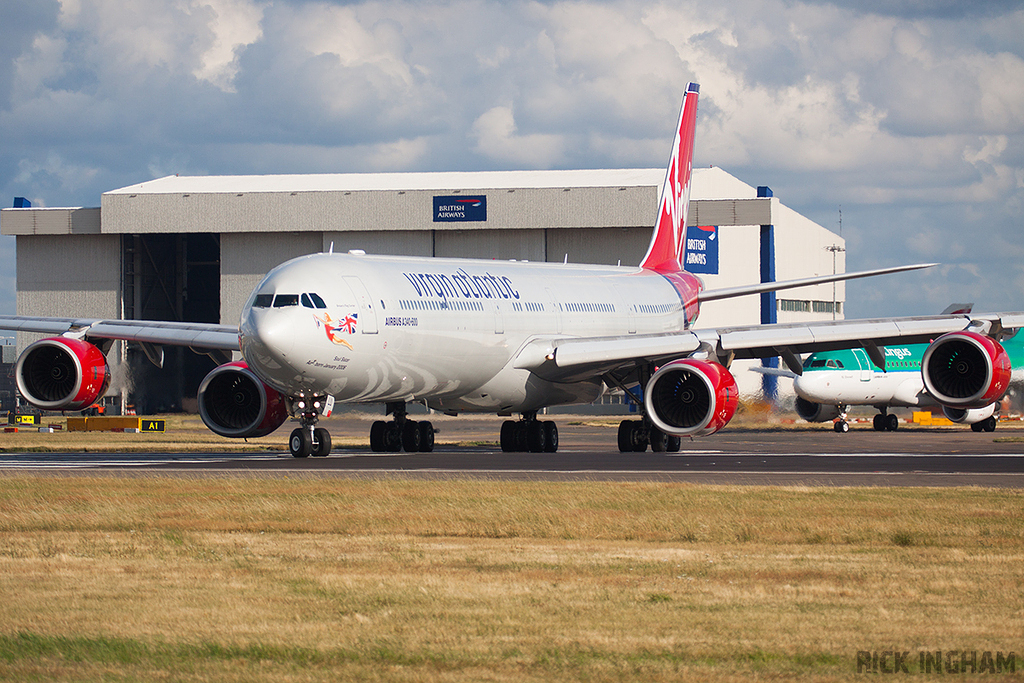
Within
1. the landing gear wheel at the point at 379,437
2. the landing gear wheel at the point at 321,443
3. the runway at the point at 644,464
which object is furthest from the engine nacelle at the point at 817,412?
the landing gear wheel at the point at 321,443

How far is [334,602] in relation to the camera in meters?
9.75

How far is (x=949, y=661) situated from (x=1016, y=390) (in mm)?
51175

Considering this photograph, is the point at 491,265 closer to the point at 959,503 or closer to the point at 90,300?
the point at 959,503

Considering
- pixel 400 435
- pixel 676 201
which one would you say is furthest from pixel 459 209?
pixel 400 435

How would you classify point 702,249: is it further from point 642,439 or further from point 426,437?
point 426,437

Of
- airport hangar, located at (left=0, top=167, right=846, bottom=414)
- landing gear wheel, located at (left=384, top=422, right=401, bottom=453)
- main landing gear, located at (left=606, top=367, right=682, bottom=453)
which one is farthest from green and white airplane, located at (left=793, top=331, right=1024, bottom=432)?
landing gear wheel, located at (left=384, top=422, right=401, bottom=453)

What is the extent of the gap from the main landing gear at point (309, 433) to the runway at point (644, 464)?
240 millimetres

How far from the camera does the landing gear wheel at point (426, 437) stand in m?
29.6

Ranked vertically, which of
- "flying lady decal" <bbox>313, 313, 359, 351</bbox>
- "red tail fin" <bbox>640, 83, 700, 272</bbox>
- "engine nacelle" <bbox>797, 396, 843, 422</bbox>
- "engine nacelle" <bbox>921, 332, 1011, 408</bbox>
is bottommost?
"engine nacelle" <bbox>797, 396, 843, 422</bbox>

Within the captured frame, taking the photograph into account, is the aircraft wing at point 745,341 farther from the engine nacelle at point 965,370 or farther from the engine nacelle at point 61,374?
the engine nacelle at point 61,374

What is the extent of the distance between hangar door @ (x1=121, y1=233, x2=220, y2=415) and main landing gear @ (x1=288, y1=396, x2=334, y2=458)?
4431 centimetres

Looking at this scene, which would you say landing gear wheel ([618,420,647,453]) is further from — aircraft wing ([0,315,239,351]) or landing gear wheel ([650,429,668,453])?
aircraft wing ([0,315,239,351])

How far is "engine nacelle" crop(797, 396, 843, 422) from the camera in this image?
168 feet

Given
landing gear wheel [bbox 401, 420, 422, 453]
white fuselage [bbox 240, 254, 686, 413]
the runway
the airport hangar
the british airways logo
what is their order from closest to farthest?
the runway, white fuselage [bbox 240, 254, 686, 413], the british airways logo, landing gear wheel [bbox 401, 420, 422, 453], the airport hangar
